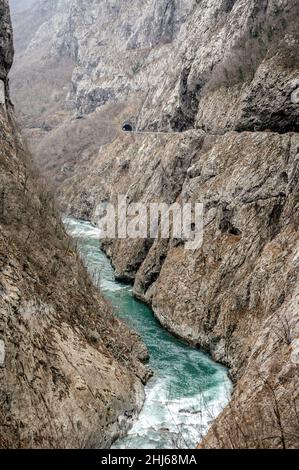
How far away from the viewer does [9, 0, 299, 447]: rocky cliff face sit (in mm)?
17688

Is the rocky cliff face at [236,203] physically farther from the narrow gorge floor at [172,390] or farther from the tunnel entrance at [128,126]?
the tunnel entrance at [128,126]

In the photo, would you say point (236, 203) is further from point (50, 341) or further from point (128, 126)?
point (128, 126)

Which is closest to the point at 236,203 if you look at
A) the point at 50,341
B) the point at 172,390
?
the point at 172,390

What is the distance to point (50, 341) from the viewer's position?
757 inches

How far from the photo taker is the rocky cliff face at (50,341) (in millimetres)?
16812

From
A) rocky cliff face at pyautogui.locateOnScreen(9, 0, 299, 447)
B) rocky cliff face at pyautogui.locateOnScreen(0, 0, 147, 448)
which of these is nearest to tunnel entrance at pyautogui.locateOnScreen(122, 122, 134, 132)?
rocky cliff face at pyautogui.locateOnScreen(9, 0, 299, 447)

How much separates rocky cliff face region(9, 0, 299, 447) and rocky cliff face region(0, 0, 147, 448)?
512 cm

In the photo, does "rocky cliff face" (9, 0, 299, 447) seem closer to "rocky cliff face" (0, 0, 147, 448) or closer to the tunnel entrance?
"rocky cliff face" (0, 0, 147, 448)

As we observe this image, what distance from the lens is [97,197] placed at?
258 ft

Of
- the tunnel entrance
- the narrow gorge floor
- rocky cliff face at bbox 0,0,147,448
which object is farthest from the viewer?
the tunnel entrance

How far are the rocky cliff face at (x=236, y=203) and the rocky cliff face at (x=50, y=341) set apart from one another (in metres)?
5.12

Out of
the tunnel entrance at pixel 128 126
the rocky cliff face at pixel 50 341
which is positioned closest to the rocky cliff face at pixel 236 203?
the rocky cliff face at pixel 50 341

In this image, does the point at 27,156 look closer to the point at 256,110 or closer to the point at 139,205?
the point at 256,110

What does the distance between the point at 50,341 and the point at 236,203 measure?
64.1 feet
